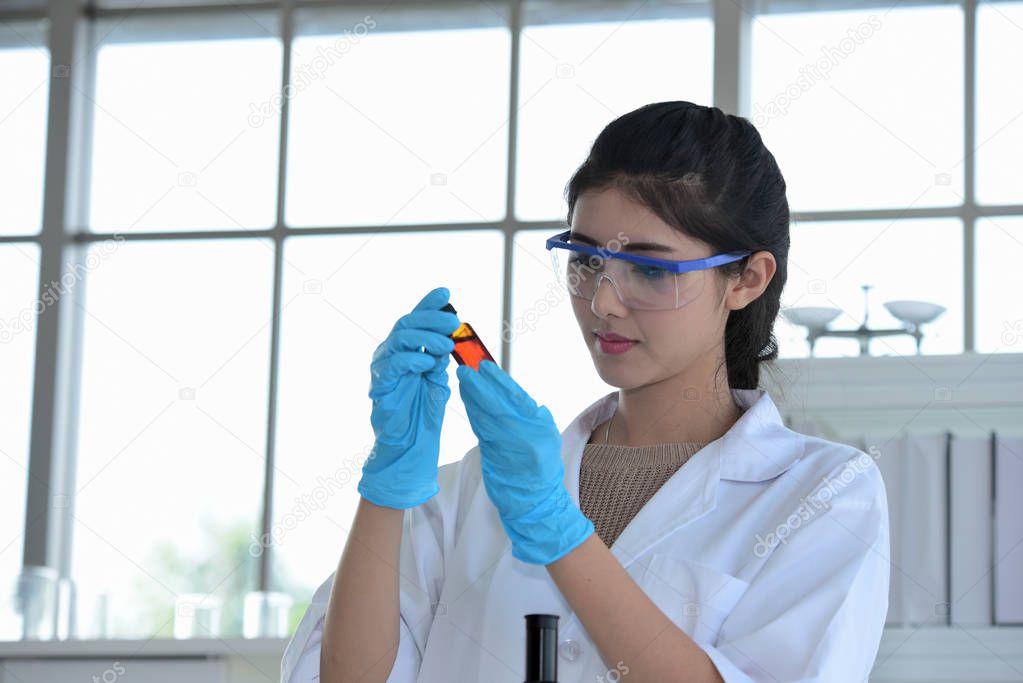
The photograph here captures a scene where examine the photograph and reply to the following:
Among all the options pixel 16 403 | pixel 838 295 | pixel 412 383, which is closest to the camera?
pixel 412 383

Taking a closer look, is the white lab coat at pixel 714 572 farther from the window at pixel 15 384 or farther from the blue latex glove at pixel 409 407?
the window at pixel 15 384

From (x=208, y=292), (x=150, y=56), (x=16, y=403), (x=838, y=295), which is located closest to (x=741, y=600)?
(x=838, y=295)

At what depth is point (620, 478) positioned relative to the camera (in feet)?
4.46

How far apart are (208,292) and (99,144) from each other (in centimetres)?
57

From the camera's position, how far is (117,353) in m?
3.37

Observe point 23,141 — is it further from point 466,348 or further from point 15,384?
point 466,348

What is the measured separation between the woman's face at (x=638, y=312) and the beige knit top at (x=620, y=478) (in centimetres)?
10

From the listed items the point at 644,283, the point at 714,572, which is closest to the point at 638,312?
the point at 644,283

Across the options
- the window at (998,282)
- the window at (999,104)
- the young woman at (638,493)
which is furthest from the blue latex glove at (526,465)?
the window at (999,104)

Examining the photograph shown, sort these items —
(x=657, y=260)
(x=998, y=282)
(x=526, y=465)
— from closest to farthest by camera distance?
(x=526, y=465) < (x=657, y=260) < (x=998, y=282)

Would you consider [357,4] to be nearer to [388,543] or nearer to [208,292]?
[208,292]

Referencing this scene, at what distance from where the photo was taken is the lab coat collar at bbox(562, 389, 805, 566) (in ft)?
4.14

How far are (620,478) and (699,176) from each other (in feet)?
1.13

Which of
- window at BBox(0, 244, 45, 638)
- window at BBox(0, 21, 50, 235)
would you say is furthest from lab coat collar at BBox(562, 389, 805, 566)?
window at BBox(0, 21, 50, 235)
